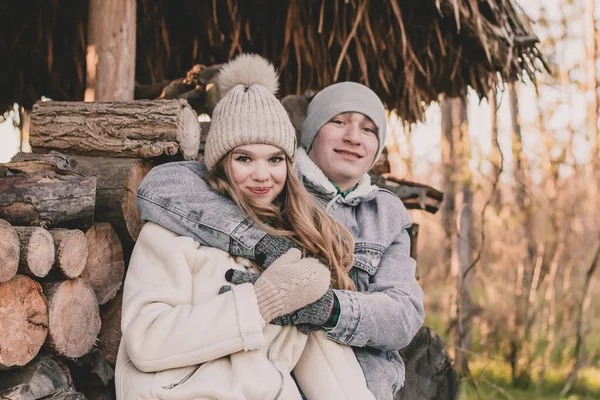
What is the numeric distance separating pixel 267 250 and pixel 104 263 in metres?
0.72

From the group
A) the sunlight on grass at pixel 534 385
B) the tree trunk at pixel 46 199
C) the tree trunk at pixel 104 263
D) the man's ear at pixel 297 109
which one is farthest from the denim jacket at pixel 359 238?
the sunlight on grass at pixel 534 385

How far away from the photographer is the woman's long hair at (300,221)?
2252 mm

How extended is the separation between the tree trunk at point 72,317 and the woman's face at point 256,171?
672 millimetres

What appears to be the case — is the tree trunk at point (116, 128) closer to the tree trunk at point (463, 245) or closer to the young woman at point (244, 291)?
the young woman at point (244, 291)

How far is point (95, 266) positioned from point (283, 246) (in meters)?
0.76

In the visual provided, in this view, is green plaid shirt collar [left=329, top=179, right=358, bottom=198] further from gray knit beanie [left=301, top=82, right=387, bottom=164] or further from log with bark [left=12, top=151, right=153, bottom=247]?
log with bark [left=12, top=151, right=153, bottom=247]

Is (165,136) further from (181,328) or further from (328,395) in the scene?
(328,395)

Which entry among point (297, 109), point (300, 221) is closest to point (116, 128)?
point (300, 221)

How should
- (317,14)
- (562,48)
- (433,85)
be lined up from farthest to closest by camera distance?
(562,48) → (433,85) → (317,14)

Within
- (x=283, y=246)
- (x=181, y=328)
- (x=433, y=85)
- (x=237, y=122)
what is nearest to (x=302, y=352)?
(x=283, y=246)

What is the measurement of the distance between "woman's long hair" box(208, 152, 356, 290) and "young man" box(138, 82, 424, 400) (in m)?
Answer: 0.05

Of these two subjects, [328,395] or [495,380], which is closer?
[328,395]

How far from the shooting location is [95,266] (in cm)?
243

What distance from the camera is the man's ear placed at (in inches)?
136
